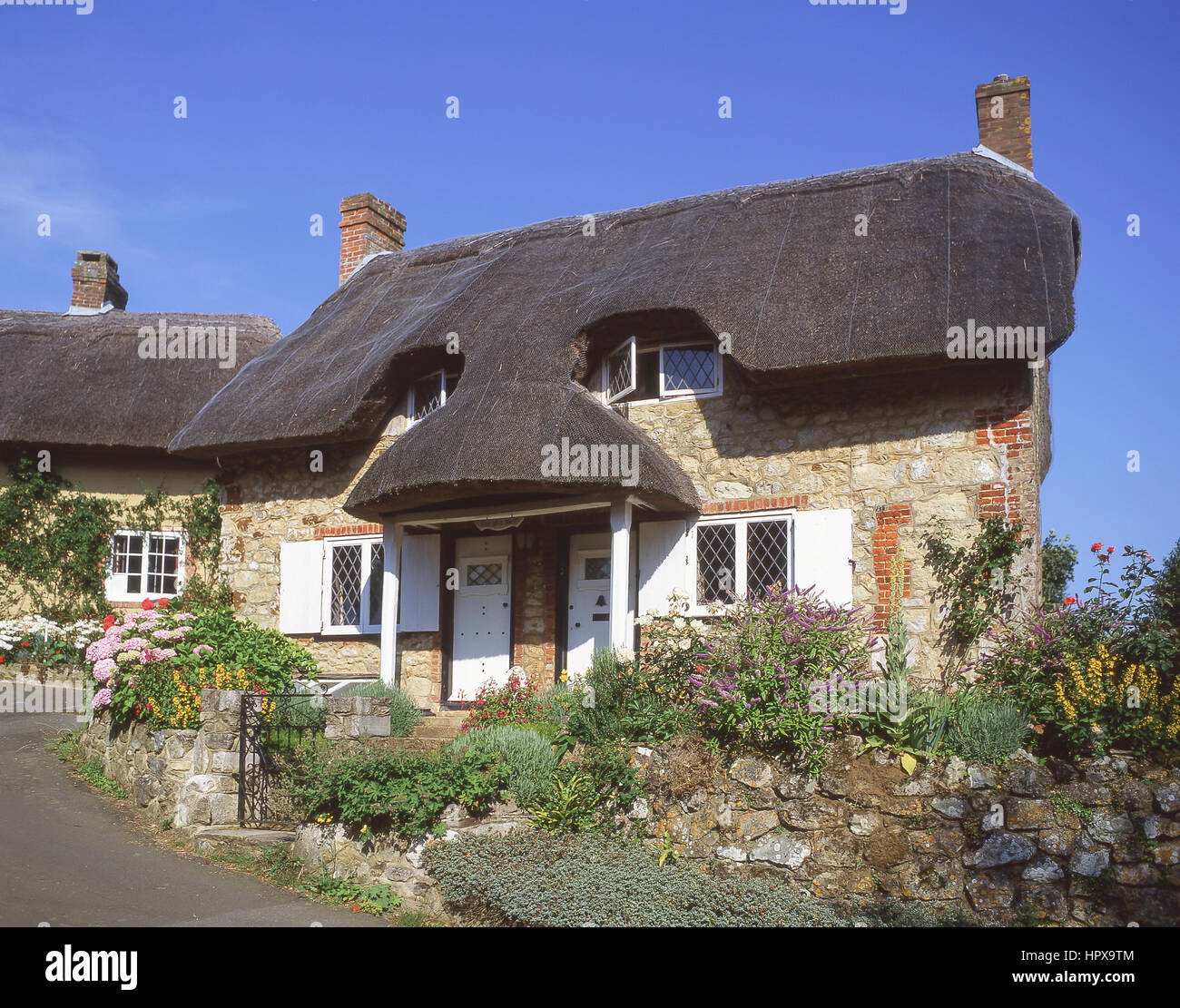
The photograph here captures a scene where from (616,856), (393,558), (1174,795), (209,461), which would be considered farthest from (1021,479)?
(209,461)

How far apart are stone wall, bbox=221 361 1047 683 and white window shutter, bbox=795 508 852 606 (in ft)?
0.39

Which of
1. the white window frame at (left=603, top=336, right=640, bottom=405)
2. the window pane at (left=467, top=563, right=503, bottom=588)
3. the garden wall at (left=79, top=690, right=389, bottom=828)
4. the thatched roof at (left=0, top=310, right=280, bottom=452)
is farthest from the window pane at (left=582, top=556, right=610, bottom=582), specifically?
the thatched roof at (left=0, top=310, right=280, bottom=452)

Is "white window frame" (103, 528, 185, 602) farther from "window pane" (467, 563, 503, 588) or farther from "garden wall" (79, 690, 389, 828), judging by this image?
"garden wall" (79, 690, 389, 828)

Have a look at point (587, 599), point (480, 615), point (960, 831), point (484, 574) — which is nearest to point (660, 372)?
point (587, 599)

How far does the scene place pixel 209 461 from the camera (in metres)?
15.9

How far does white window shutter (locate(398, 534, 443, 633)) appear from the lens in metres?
11.8

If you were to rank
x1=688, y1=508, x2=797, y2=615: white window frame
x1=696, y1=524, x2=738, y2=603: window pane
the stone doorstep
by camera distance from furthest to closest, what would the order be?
x1=696, y1=524, x2=738, y2=603: window pane
x1=688, y1=508, x2=797, y2=615: white window frame
the stone doorstep

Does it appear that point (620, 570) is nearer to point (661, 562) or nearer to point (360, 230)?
point (661, 562)

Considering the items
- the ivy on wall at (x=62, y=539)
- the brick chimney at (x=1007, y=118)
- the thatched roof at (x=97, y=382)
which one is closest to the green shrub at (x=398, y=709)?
the ivy on wall at (x=62, y=539)

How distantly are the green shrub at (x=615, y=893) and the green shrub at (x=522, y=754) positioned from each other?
451 mm

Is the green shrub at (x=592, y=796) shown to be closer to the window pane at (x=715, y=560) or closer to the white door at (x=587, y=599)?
the window pane at (x=715, y=560)

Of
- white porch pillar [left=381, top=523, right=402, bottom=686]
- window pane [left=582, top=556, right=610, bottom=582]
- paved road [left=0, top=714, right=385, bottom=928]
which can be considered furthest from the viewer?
window pane [left=582, top=556, right=610, bottom=582]

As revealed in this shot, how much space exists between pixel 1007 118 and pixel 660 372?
4.98 m

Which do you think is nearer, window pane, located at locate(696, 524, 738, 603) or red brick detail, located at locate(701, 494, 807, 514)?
red brick detail, located at locate(701, 494, 807, 514)
